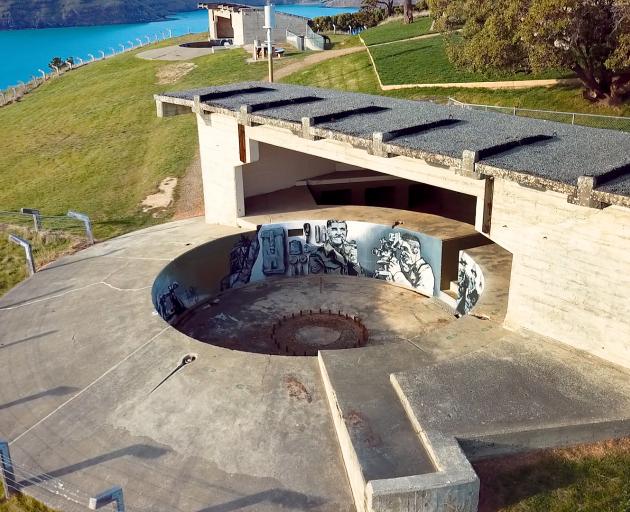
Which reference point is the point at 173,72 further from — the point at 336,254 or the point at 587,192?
the point at 587,192

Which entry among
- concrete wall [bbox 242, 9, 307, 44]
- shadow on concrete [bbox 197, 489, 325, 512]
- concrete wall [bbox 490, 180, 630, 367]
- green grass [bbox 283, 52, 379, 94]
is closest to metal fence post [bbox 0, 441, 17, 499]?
shadow on concrete [bbox 197, 489, 325, 512]

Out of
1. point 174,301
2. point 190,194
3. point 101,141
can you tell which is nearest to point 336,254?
point 174,301

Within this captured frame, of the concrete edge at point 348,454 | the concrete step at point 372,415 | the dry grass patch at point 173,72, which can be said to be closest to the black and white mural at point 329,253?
the concrete step at point 372,415

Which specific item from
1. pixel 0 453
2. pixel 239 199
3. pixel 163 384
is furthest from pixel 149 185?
pixel 0 453

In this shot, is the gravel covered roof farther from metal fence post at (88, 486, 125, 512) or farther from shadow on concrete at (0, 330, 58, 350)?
metal fence post at (88, 486, 125, 512)

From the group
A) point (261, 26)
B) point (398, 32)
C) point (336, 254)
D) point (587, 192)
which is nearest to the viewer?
point (587, 192)

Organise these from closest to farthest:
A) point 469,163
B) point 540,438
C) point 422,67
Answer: point 540,438
point 469,163
point 422,67
